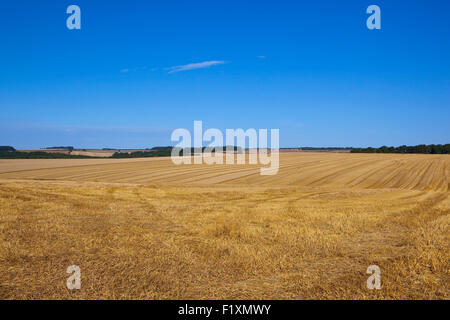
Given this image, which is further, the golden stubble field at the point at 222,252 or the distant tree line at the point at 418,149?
the distant tree line at the point at 418,149

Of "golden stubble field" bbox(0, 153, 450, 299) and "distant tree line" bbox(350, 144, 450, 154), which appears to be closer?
"golden stubble field" bbox(0, 153, 450, 299)

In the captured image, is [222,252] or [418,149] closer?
[222,252]

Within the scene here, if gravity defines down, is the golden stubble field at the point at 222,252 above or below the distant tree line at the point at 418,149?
below

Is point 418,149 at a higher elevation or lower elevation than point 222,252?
higher

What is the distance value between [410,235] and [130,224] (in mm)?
11133

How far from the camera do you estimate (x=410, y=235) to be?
36.1 ft

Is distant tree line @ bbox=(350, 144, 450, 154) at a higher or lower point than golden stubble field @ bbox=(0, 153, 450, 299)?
higher
